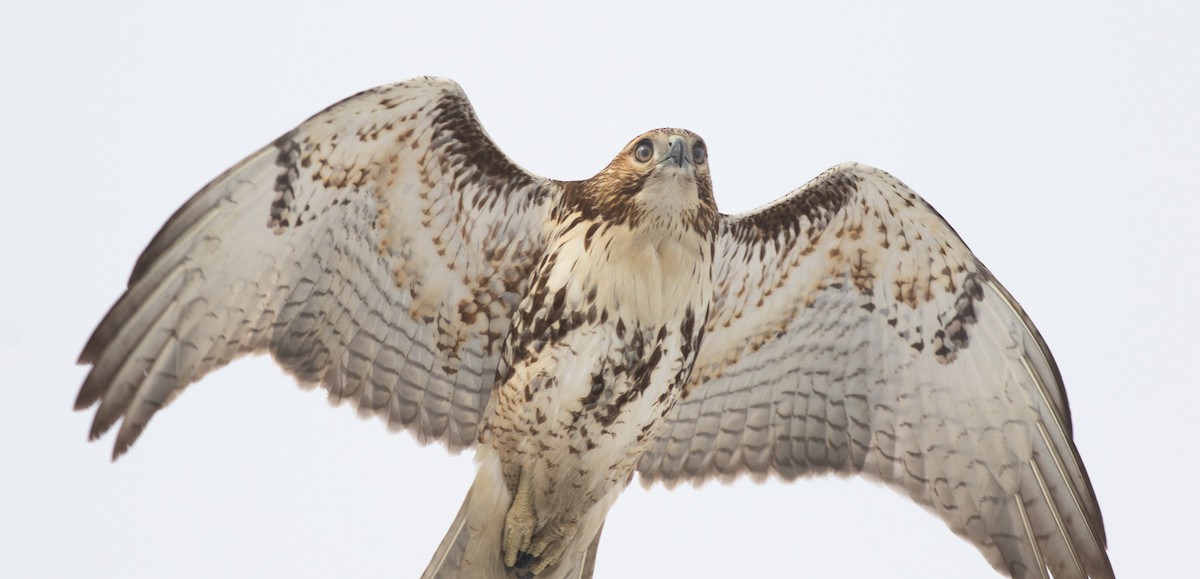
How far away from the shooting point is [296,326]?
8.42 metres

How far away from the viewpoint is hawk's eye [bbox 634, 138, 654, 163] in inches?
303

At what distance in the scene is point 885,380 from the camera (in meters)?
8.97

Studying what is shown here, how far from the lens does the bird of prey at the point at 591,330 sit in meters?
7.83

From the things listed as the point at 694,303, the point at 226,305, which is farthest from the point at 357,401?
the point at 694,303

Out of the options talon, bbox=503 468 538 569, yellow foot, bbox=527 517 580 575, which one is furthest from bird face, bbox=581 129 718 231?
yellow foot, bbox=527 517 580 575

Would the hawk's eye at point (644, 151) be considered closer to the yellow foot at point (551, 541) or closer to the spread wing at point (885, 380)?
the spread wing at point (885, 380)

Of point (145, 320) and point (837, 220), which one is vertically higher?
point (837, 220)

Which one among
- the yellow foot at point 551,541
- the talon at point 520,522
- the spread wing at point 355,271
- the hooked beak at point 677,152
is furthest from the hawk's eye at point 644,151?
the yellow foot at point 551,541

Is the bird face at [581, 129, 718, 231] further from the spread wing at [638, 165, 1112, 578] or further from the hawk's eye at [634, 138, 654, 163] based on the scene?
the spread wing at [638, 165, 1112, 578]

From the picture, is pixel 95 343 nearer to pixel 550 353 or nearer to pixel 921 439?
pixel 550 353

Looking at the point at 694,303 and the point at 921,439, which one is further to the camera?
the point at 921,439

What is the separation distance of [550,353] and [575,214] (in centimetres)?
80

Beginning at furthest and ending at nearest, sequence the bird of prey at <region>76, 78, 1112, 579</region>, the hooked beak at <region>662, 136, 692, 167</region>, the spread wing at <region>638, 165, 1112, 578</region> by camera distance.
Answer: the spread wing at <region>638, 165, 1112, 578</region> → the bird of prey at <region>76, 78, 1112, 579</region> → the hooked beak at <region>662, 136, 692, 167</region>

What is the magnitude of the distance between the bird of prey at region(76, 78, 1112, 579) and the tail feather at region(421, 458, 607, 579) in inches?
0.5
